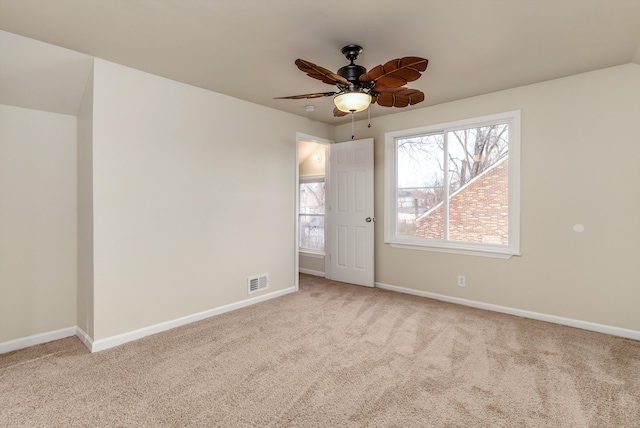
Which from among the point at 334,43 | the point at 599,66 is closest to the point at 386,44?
the point at 334,43

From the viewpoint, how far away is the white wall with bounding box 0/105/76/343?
2719 millimetres

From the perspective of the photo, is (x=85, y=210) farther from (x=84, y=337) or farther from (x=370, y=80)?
(x=370, y=80)

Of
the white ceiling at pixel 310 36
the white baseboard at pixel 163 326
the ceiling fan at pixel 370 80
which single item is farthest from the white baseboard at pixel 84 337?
the ceiling fan at pixel 370 80

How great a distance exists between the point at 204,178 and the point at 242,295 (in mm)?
1421

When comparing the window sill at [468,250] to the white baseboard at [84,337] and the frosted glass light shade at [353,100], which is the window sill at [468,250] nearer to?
the frosted glass light shade at [353,100]

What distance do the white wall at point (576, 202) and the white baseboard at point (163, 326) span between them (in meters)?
2.59

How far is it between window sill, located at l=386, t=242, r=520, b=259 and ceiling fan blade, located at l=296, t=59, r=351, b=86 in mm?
2497

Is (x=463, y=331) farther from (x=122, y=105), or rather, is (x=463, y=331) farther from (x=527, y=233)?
(x=122, y=105)

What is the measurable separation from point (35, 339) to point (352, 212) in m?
3.73

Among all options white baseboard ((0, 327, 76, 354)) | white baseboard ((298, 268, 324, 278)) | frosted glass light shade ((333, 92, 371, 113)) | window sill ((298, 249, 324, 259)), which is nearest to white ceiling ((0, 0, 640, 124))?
frosted glass light shade ((333, 92, 371, 113))

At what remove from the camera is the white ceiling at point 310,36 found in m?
→ 2.00

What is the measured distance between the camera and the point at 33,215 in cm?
284

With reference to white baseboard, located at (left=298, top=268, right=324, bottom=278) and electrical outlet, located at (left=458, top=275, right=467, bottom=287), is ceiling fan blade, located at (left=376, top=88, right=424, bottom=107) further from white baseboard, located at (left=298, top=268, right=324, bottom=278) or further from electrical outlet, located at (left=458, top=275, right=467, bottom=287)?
white baseboard, located at (left=298, top=268, right=324, bottom=278)

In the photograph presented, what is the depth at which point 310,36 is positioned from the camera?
7.64ft
